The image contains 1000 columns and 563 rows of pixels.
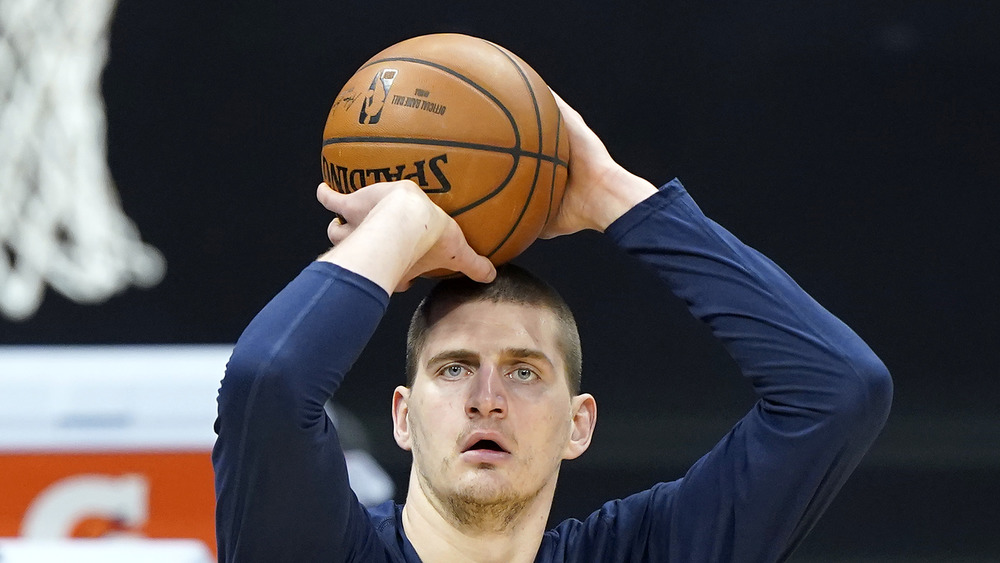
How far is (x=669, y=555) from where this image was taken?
6.72 ft

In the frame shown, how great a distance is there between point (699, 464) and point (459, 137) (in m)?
0.69

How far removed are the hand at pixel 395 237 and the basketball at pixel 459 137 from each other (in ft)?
0.12

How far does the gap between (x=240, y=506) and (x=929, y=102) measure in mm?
3052

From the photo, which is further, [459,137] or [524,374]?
[524,374]

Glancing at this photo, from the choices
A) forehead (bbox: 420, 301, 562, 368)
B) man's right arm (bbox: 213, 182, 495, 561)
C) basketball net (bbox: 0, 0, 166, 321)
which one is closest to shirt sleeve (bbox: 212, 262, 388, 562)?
man's right arm (bbox: 213, 182, 495, 561)

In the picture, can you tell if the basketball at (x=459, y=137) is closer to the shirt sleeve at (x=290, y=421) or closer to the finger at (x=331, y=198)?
the finger at (x=331, y=198)

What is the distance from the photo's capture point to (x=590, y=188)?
2082 mm

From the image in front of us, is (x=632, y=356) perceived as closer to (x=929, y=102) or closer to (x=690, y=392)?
(x=690, y=392)

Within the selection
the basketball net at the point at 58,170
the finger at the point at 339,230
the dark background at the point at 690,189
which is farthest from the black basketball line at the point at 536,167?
the basketball net at the point at 58,170

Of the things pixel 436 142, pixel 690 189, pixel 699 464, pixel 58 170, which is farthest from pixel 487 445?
pixel 58 170

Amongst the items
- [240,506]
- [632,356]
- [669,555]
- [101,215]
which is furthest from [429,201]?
[101,215]

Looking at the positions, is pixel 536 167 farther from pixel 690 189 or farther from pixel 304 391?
pixel 690 189

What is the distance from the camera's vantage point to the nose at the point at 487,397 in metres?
1.91

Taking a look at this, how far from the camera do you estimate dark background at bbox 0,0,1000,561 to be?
3984 millimetres
